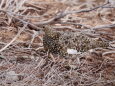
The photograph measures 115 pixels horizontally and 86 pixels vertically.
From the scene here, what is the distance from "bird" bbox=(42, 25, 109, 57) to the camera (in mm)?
2418

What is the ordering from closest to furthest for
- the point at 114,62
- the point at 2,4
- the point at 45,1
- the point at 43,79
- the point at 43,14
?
1. the point at 43,79
2. the point at 114,62
3. the point at 2,4
4. the point at 43,14
5. the point at 45,1

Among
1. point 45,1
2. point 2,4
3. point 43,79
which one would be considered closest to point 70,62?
point 43,79

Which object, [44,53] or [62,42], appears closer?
[62,42]

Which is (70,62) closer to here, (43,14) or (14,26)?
(14,26)

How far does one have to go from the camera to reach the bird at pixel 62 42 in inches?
95.2

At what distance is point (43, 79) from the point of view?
2.20 meters

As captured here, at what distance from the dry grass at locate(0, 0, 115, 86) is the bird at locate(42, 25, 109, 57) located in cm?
8

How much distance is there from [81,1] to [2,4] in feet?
3.82

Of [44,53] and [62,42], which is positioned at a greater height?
[62,42]

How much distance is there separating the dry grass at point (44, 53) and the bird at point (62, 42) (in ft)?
0.25

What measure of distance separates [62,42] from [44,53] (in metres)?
0.21

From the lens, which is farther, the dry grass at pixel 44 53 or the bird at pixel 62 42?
the bird at pixel 62 42

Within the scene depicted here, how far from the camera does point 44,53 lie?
2.56 metres

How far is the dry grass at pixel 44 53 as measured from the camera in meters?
2.23
